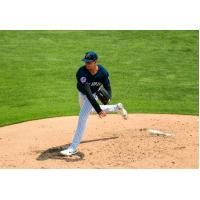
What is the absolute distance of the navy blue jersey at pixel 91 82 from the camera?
33.0 feet

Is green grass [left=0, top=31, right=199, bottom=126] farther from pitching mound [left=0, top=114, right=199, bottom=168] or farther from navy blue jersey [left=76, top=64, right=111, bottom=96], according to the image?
navy blue jersey [left=76, top=64, right=111, bottom=96]

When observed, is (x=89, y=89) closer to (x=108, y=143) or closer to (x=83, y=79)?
(x=83, y=79)

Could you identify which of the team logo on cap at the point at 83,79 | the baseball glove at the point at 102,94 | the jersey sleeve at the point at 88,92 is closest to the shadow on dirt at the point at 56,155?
the jersey sleeve at the point at 88,92

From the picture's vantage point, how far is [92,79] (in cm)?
1029

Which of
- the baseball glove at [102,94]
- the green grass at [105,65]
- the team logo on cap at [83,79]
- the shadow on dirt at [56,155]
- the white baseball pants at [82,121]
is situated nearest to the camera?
the team logo on cap at [83,79]

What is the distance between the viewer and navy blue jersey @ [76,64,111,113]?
10.1 m

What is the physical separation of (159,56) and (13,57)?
4959mm

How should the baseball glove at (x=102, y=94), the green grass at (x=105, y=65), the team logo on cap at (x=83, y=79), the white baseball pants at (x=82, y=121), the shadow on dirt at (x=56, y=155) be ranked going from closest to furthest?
1. the team logo on cap at (x=83, y=79)
2. the shadow on dirt at (x=56, y=155)
3. the white baseball pants at (x=82, y=121)
4. the baseball glove at (x=102, y=94)
5. the green grass at (x=105, y=65)

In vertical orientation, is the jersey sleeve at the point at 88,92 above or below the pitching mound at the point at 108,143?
above

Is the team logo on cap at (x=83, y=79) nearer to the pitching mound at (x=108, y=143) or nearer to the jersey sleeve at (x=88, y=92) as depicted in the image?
the jersey sleeve at (x=88, y=92)

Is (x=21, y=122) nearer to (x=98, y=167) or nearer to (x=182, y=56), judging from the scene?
(x=98, y=167)

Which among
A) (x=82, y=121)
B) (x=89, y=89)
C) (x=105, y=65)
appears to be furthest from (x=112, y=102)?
(x=89, y=89)

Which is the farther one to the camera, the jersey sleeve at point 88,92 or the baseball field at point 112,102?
the baseball field at point 112,102

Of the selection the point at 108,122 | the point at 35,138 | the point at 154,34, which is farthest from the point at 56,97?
the point at 154,34
